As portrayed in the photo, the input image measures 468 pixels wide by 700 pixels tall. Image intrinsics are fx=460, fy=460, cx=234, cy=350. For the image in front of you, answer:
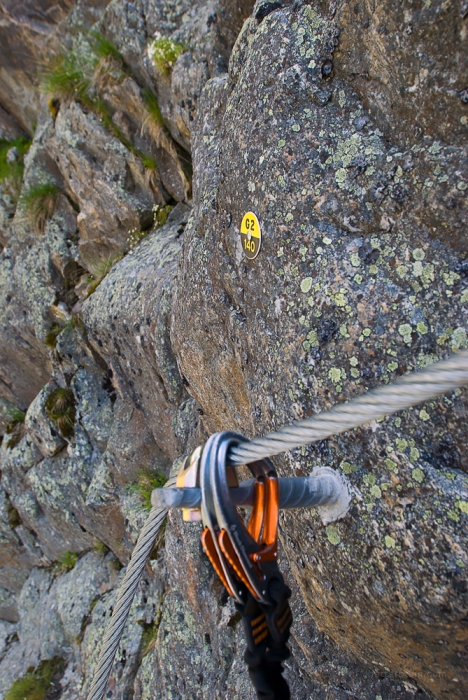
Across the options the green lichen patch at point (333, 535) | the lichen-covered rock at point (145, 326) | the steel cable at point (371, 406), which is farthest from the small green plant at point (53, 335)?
the steel cable at point (371, 406)

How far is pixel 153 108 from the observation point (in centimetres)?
611

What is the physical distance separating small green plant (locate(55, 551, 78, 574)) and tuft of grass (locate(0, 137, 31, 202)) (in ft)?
21.1

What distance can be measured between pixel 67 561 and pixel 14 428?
2766 mm

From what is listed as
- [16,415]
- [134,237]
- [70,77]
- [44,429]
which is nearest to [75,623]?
[44,429]

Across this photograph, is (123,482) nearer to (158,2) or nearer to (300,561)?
(300,561)

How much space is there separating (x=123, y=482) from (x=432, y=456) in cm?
509

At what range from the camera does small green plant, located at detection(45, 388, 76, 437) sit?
23.3 ft

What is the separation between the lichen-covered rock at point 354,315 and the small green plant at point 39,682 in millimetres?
5850

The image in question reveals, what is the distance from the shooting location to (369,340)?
236 cm

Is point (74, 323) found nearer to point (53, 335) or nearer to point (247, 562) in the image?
point (53, 335)

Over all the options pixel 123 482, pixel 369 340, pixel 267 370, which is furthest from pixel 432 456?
pixel 123 482

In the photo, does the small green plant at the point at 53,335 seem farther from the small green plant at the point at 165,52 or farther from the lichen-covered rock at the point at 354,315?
the lichen-covered rock at the point at 354,315

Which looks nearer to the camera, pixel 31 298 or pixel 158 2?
pixel 158 2

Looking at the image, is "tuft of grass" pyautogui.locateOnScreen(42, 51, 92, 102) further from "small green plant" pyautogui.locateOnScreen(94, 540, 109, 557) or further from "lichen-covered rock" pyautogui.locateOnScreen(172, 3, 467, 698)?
"small green plant" pyautogui.locateOnScreen(94, 540, 109, 557)
